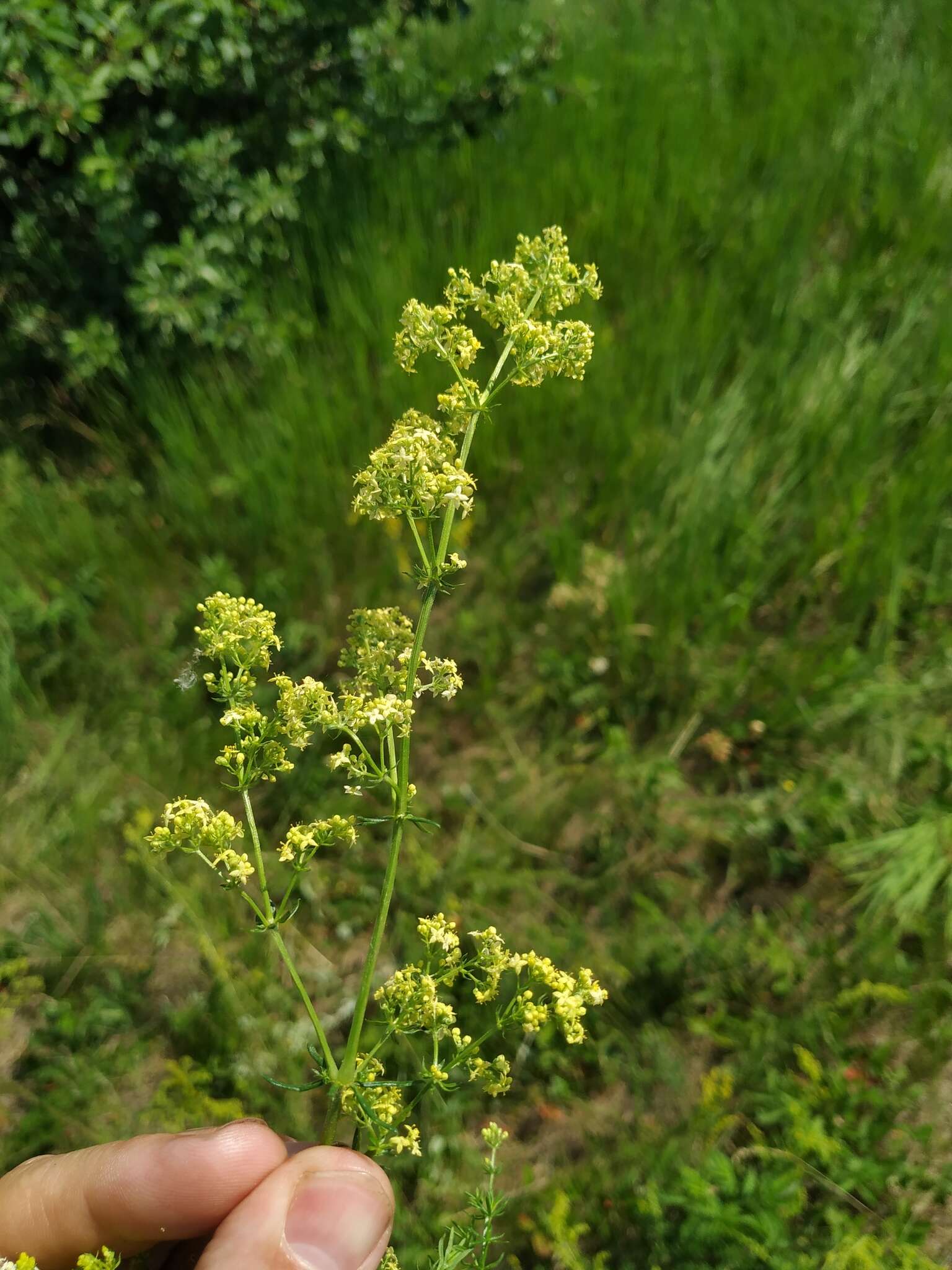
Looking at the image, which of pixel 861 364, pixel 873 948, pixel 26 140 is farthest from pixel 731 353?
pixel 26 140

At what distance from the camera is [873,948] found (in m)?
2.38

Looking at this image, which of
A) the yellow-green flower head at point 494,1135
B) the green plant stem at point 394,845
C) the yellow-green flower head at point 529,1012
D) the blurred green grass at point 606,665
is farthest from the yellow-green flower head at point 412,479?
the blurred green grass at point 606,665

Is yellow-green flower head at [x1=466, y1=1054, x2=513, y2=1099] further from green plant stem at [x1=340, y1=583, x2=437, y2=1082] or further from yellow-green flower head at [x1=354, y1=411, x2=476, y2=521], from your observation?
yellow-green flower head at [x1=354, y1=411, x2=476, y2=521]

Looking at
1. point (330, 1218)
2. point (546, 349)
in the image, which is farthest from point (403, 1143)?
point (546, 349)

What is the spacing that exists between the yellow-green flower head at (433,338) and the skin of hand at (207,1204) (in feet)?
4.19

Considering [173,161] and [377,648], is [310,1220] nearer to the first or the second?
[377,648]

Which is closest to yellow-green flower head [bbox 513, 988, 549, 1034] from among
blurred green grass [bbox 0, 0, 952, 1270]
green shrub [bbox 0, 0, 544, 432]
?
blurred green grass [bbox 0, 0, 952, 1270]

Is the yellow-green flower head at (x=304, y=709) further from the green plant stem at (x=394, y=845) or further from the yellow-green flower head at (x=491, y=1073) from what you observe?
the yellow-green flower head at (x=491, y=1073)

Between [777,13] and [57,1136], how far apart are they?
20.7 feet

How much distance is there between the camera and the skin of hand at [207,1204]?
1.40 m

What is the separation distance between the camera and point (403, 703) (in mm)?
1139

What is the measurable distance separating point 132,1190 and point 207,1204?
152 mm

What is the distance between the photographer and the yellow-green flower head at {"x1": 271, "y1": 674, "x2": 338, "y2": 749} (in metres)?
1.16

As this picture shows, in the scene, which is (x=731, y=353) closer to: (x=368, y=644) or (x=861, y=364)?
(x=861, y=364)
